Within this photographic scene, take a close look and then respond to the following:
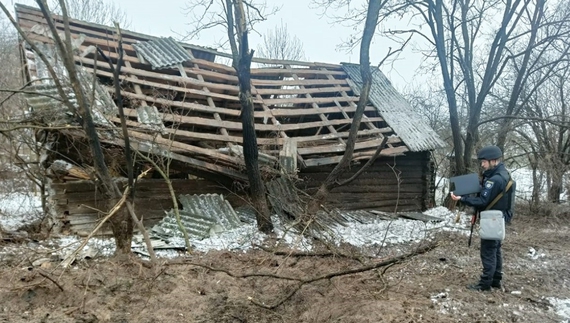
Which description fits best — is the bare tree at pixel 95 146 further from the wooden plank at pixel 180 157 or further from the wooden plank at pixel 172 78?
the wooden plank at pixel 172 78

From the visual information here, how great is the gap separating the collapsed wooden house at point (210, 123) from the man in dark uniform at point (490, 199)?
4742 mm

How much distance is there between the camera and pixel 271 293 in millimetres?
5059

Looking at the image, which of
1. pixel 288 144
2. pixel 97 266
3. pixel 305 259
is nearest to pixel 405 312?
pixel 305 259

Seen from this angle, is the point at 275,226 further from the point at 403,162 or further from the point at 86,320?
the point at 403,162

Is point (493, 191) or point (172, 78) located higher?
point (172, 78)

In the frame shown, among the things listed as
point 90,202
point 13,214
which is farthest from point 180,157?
point 13,214

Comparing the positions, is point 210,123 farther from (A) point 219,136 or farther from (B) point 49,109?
(B) point 49,109

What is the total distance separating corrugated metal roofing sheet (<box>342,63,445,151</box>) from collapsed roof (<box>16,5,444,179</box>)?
43 millimetres

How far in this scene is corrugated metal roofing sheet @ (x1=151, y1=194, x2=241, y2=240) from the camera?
7465mm

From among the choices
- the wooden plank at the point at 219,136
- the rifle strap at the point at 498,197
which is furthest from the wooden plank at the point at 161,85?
the rifle strap at the point at 498,197

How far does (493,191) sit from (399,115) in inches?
315

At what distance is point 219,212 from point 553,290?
5791mm

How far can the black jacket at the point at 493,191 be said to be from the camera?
4.62 metres

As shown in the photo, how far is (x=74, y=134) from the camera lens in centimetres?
685
